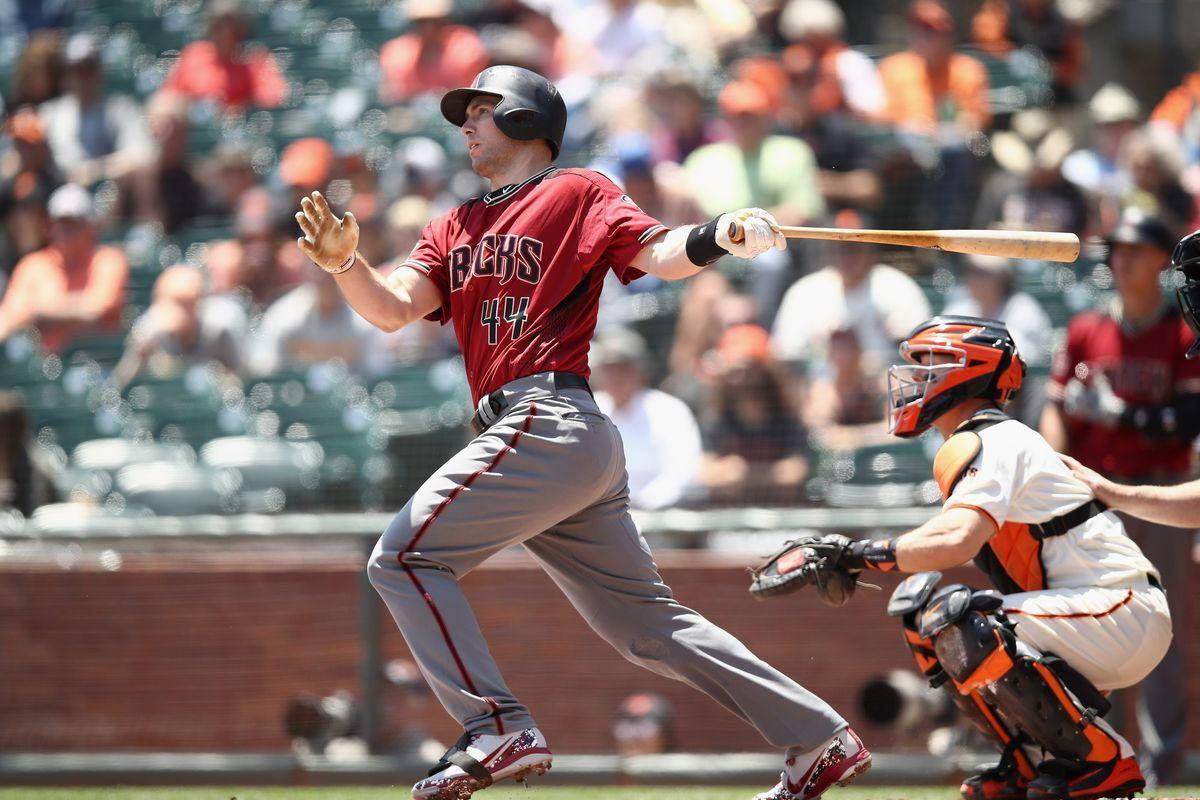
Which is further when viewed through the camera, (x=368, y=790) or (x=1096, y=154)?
(x=1096, y=154)

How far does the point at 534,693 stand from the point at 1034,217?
351 cm

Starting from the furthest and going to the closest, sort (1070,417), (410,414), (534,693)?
(410,414) < (534,693) < (1070,417)

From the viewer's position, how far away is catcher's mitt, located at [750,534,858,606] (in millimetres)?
3980

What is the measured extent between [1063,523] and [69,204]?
7.07m

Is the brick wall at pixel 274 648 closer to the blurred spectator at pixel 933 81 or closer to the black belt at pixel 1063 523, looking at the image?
the black belt at pixel 1063 523

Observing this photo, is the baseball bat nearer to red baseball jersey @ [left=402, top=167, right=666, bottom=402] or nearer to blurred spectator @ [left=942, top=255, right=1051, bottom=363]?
red baseball jersey @ [left=402, top=167, right=666, bottom=402]

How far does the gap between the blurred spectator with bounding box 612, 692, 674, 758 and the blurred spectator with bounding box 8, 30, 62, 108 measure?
6708 millimetres

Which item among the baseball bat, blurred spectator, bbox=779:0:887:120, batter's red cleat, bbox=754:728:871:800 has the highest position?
blurred spectator, bbox=779:0:887:120

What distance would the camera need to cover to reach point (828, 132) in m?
8.41

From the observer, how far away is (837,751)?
392 cm

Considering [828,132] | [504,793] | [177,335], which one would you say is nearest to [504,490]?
[504,793]

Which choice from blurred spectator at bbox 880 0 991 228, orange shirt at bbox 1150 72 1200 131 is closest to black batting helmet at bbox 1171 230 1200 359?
blurred spectator at bbox 880 0 991 228

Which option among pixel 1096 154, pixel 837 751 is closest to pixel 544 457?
pixel 837 751

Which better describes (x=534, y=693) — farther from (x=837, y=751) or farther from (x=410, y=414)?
(x=837, y=751)
